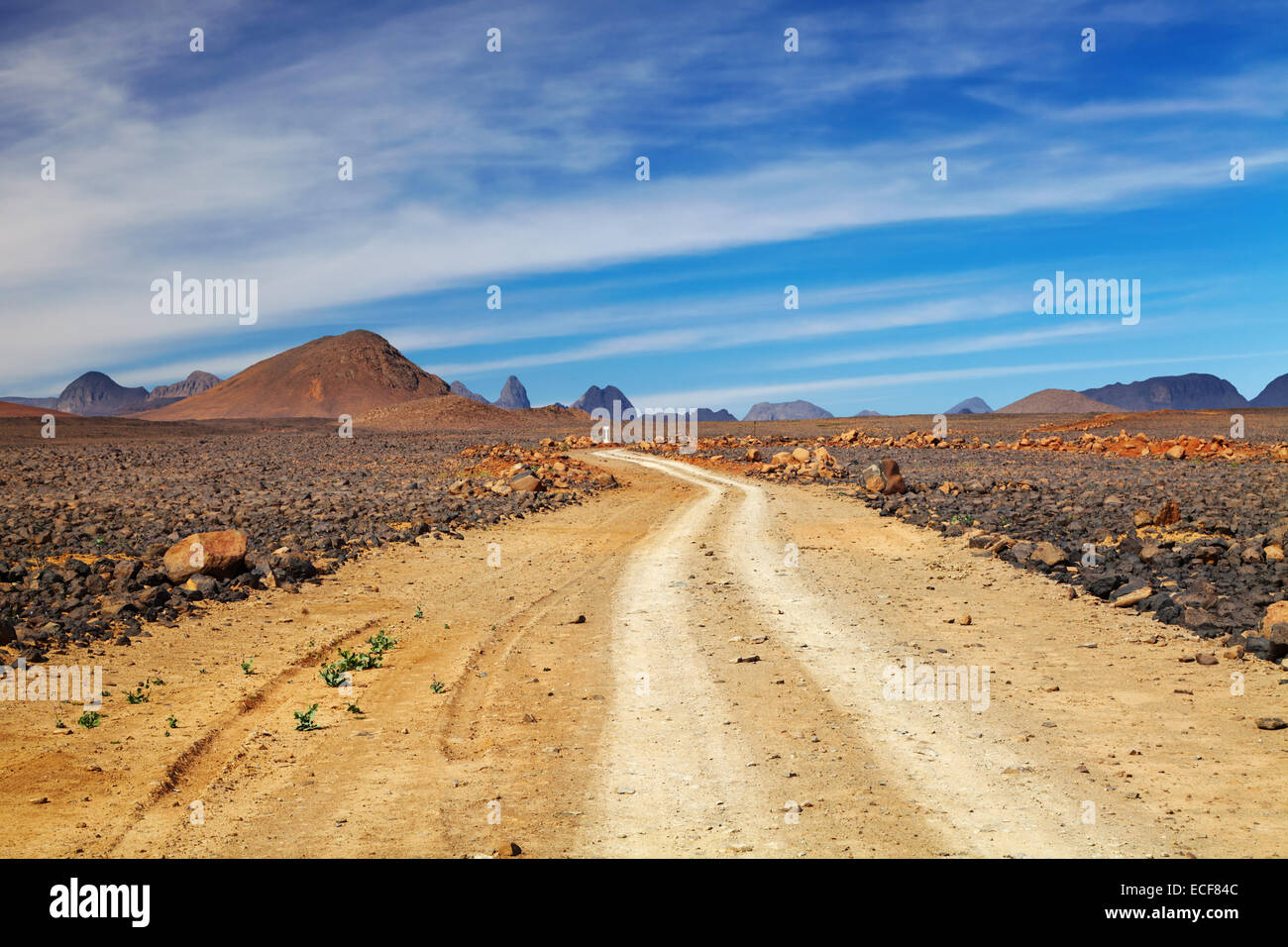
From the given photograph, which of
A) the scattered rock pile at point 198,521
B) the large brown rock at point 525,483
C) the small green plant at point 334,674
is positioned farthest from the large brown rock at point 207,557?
the large brown rock at point 525,483

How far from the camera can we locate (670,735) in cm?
869

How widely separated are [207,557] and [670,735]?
10302 millimetres

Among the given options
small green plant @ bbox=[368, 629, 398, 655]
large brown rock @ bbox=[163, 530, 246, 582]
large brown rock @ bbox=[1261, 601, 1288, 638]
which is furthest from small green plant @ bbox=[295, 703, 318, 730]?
large brown rock @ bbox=[1261, 601, 1288, 638]

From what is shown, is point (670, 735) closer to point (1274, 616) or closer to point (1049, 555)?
point (1274, 616)

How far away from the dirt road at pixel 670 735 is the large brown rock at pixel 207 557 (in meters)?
1.16

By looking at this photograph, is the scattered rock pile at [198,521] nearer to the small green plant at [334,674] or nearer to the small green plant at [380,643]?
the small green plant at [334,674]

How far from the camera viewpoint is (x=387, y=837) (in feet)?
21.2

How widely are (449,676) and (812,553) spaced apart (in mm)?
10584

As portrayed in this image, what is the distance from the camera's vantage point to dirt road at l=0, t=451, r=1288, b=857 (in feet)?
21.3

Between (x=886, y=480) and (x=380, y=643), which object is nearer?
(x=380, y=643)

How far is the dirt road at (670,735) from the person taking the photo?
649 centimetres

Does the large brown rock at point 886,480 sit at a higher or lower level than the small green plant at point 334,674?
higher

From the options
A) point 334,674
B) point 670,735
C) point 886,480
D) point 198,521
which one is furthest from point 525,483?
point 670,735
